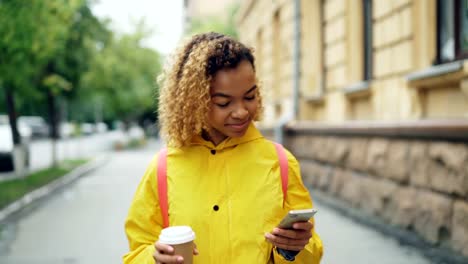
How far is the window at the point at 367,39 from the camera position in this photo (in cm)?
751

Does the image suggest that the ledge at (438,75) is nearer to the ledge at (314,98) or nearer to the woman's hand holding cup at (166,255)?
the ledge at (314,98)

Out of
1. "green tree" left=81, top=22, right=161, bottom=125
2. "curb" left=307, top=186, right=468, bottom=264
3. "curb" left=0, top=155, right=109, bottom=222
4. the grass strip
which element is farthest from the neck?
"green tree" left=81, top=22, right=161, bottom=125

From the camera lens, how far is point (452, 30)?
210 inches

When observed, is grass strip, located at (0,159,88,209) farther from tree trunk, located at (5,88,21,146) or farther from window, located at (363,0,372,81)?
window, located at (363,0,372,81)

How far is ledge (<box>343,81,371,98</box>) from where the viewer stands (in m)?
7.08

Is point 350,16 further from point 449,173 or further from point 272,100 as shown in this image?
point 272,100

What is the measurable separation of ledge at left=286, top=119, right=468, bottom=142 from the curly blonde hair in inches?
127

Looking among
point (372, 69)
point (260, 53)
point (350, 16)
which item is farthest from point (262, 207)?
point (260, 53)

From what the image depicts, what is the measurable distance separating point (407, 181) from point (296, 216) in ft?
14.2

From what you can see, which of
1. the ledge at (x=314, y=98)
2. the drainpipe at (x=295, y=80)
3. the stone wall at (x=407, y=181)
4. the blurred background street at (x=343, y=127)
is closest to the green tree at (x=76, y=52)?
the blurred background street at (x=343, y=127)

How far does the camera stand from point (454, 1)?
5.27 metres

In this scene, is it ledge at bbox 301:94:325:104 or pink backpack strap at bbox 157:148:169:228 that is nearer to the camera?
pink backpack strap at bbox 157:148:169:228

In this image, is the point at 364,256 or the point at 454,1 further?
the point at 454,1

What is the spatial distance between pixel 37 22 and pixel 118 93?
60.9 ft
